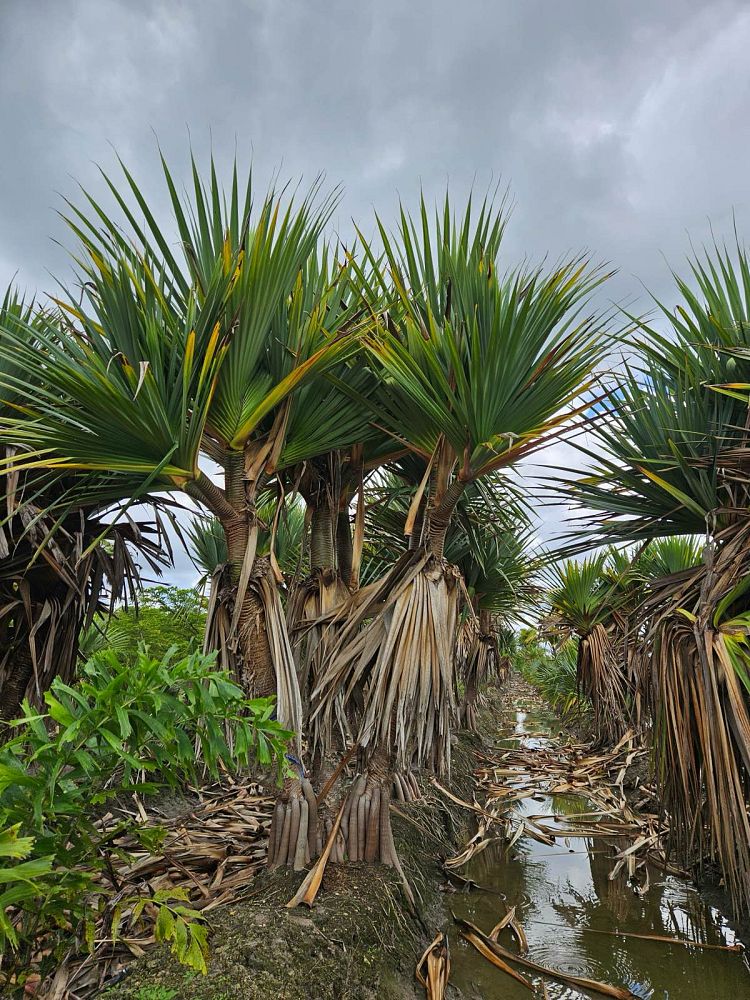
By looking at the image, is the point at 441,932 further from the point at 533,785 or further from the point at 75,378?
the point at 533,785

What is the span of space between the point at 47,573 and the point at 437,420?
230 centimetres

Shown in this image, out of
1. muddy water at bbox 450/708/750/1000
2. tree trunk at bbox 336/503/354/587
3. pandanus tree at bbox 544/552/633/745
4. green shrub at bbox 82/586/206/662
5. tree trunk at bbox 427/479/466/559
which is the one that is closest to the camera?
muddy water at bbox 450/708/750/1000

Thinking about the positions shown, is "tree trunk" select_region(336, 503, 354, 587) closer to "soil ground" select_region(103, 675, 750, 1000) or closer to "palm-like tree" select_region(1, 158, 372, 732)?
"palm-like tree" select_region(1, 158, 372, 732)

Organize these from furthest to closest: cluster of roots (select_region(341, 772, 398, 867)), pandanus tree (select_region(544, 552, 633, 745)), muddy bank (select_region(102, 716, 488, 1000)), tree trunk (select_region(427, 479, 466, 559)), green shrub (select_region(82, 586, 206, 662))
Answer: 1. pandanus tree (select_region(544, 552, 633, 745))
2. green shrub (select_region(82, 586, 206, 662))
3. tree trunk (select_region(427, 479, 466, 559))
4. cluster of roots (select_region(341, 772, 398, 867))
5. muddy bank (select_region(102, 716, 488, 1000))

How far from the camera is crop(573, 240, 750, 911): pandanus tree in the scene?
2674 mm

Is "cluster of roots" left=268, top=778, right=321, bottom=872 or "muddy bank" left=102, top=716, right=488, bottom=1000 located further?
"cluster of roots" left=268, top=778, right=321, bottom=872

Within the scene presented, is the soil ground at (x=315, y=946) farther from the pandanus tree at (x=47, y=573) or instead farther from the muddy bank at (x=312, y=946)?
the pandanus tree at (x=47, y=573)

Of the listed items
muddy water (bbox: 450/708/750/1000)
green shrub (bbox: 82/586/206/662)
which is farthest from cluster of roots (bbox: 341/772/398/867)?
green shrub (bbox: 82/586/206/662)

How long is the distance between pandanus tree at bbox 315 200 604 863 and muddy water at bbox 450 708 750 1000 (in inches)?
33.4

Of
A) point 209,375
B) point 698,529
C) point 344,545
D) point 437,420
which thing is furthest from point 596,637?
point 209,375

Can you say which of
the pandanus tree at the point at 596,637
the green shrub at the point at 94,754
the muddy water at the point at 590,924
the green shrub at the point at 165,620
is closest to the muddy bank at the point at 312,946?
the green shrub at the point at 94,754

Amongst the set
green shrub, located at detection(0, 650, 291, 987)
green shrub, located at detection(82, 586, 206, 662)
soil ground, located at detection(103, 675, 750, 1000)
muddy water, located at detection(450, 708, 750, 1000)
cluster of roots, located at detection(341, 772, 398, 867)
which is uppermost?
green shrub, located at detection(82, 586, 206, 662)

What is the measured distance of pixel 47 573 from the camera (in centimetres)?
328

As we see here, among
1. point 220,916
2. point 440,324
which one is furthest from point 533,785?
point 440,324
